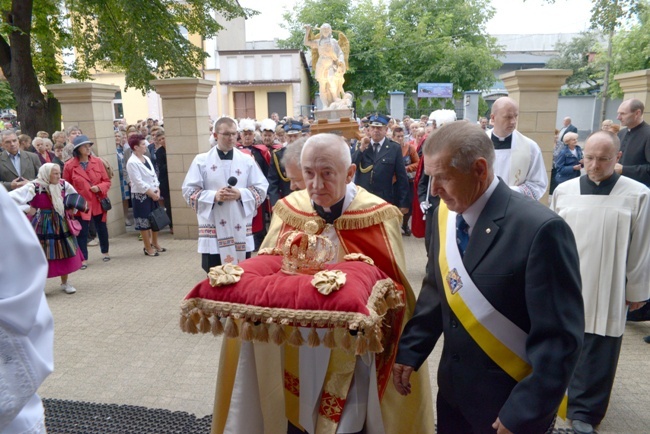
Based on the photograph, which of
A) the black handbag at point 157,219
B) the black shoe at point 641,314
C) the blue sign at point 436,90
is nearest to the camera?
the black shoe at point 641,314

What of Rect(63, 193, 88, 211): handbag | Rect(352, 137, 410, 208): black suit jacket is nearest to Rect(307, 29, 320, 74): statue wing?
Rect(352, 137, 410, 208): black suit jacket

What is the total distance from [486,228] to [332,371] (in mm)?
1205

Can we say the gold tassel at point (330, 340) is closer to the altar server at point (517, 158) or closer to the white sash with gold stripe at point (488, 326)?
the white sash with gold stripe at point (488, 326)

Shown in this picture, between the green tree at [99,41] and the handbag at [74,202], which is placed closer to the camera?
the handbag at [74,202]

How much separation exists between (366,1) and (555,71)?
33546 mm

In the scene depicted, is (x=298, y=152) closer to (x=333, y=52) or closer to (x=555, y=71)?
(x=555, y=71)

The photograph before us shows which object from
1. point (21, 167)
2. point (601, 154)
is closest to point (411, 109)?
point (21, 167)

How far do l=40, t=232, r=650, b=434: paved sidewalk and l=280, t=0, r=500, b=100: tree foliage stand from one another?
29.5 m

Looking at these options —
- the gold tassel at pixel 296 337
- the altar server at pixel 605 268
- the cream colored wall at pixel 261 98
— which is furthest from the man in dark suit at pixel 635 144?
the cream colored wall at pixel 261 98

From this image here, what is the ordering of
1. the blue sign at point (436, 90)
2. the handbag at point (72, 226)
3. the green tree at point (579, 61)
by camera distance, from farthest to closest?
the green tree at point (579, 61), the blue sign at point (436, 90), the handbag at point (72, 226)

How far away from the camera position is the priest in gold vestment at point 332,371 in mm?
2702

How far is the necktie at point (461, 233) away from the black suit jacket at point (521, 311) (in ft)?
0.45

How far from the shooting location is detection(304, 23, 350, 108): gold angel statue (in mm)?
12000

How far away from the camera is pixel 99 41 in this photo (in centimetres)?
1383
